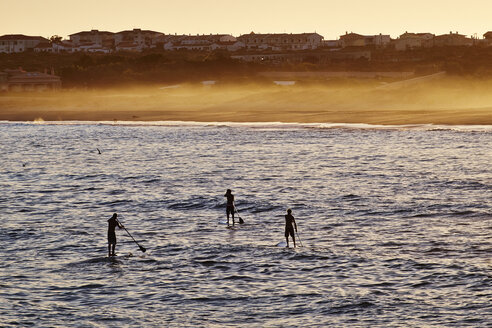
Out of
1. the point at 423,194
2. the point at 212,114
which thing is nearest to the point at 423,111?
the point at 212,114

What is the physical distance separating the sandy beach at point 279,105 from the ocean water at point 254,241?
35.8 m

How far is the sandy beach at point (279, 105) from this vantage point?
106125mm

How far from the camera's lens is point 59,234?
36.8m

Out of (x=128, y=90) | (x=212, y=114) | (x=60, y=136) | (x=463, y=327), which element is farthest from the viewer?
(x=128, y=90)

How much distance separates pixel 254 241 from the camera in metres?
34.6

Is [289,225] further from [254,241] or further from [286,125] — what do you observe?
[286,125]

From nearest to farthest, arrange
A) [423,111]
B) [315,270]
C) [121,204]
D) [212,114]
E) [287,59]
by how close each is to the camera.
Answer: [315,270], [121,204], [423,111], [212,114], [287,59]

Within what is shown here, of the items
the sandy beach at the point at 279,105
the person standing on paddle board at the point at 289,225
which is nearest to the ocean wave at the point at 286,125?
the sandy beach at the point at 279,105

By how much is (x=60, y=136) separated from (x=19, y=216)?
2254 inches

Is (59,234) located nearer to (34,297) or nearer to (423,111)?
(34,297)

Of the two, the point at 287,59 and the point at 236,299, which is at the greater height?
the point at 287,59

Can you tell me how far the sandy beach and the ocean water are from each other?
A: 1408 inches

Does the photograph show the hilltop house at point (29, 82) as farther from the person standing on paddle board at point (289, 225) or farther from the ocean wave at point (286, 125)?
the person standing on paddle board at point (289, 225)

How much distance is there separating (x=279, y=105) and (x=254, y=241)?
92.8 meters
